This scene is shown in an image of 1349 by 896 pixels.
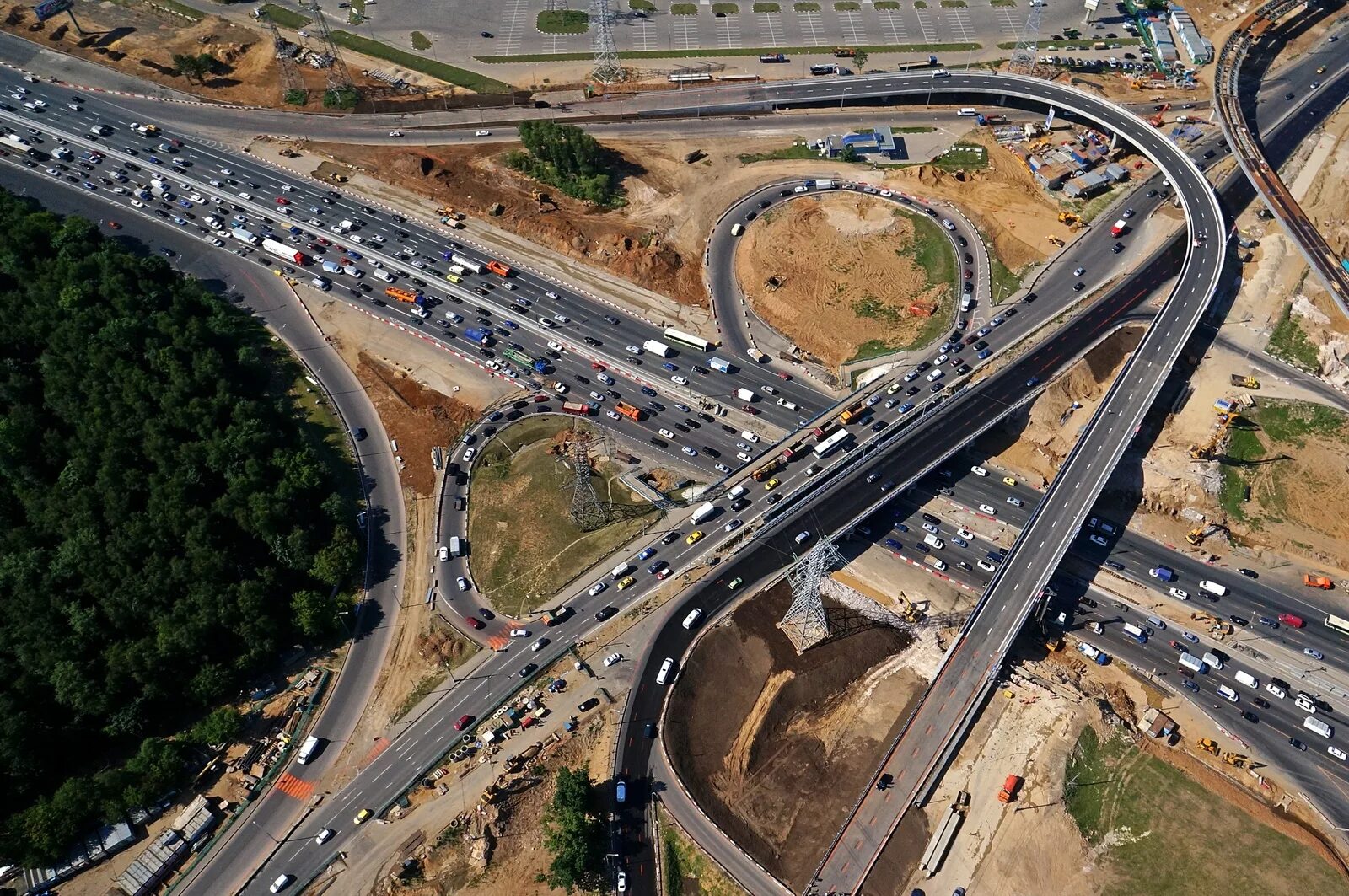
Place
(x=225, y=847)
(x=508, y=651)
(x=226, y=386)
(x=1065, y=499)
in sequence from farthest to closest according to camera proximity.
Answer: (x=226, y=386) < (x=1065, y=499) < (x=508, y=651) < (x=225, y=847)

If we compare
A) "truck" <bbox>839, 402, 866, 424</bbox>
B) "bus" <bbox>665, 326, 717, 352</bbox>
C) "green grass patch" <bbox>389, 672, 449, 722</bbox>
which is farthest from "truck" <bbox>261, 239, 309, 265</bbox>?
"truck" <bbox>839, 402, 866, 424</bbox>

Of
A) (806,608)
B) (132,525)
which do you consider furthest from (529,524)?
(132,525)

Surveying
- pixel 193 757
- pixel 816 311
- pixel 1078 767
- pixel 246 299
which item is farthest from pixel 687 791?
pixel 246 299

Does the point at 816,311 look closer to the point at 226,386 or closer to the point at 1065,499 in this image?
the point at 1065,499

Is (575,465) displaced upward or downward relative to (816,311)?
downward

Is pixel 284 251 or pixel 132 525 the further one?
pixel 284 251

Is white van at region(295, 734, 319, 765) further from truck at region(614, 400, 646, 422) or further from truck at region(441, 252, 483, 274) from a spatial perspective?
truck at region(441, 252, 483, 274)

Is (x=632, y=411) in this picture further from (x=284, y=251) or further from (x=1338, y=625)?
(x=1338, y=625)
